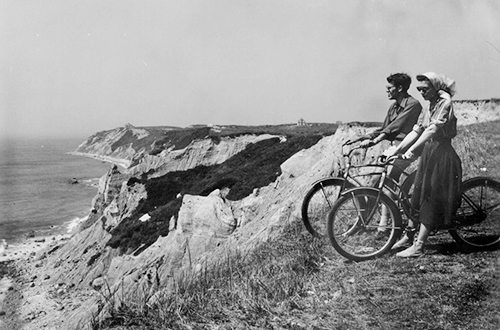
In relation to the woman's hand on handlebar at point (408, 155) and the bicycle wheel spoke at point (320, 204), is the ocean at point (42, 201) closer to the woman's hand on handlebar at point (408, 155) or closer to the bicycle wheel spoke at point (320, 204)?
the bicycle wheel spoke at point (320, 204)

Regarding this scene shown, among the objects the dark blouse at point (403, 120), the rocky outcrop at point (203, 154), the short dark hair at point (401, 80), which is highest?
the short dark hair at point (401, 80)

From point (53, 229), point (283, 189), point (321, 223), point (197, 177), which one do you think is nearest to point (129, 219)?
point (197, 177)

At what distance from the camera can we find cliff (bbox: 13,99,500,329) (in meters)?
19.1

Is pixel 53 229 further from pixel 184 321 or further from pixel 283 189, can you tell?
pixel 184 321

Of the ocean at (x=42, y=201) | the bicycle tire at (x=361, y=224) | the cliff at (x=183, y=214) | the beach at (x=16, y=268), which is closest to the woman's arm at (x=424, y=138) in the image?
the bicycle tire at (x=361, y=224)

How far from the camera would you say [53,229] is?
49.8 metres

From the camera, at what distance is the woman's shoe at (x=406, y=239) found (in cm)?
513

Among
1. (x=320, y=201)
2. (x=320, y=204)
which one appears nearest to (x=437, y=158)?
(x=320, y=204)

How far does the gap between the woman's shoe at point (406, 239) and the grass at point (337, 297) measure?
235 millimetres

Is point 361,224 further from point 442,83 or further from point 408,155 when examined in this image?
point 442,83

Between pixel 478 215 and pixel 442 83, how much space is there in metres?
1.78

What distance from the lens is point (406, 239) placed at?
17.0 ft

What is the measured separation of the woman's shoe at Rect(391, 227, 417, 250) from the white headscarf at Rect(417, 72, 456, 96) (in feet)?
6.09

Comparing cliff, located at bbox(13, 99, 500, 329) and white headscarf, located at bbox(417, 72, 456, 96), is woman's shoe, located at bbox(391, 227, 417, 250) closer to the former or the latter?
white headscarf, located at bbox(417, 72, 456, 96)
